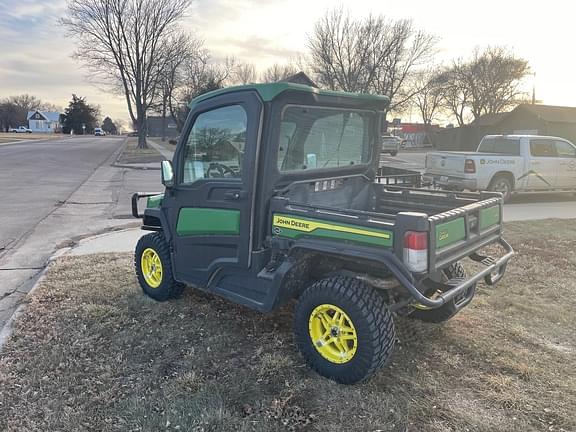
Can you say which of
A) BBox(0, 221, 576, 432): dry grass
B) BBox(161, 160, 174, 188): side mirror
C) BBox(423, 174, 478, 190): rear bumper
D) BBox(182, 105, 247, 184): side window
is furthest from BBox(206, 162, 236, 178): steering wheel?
BBox(423, 174, 478, 190): rear bumper

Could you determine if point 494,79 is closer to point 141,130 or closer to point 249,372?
point 141,130

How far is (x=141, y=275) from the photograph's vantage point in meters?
4.70

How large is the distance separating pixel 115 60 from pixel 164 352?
3638 cm

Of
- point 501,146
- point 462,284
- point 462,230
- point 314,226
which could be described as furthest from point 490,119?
point 314,226

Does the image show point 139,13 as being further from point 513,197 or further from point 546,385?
point 546,385

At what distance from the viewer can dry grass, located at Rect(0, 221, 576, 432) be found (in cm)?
278

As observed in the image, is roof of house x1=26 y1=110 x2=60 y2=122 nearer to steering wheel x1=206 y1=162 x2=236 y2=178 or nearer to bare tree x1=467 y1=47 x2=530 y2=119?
bare tree x1=467 y1=47 x2=530 y2=119

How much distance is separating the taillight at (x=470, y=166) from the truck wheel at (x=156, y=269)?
28.2 feet

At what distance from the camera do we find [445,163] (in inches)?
447

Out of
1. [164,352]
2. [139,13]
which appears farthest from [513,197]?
[139,13]

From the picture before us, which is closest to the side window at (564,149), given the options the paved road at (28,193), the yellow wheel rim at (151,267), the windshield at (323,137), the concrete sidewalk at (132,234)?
the concrete sidewalk at (132,234)

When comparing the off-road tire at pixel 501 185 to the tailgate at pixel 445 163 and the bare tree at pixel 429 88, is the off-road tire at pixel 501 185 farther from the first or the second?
the bare tree at pixel 429 88

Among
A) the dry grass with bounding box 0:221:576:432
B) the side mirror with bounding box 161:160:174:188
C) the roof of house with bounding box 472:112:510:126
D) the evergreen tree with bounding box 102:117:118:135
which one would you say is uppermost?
the evergreen tree with bounding box 102:117:118:135

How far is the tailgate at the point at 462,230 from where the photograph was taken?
2.86m
